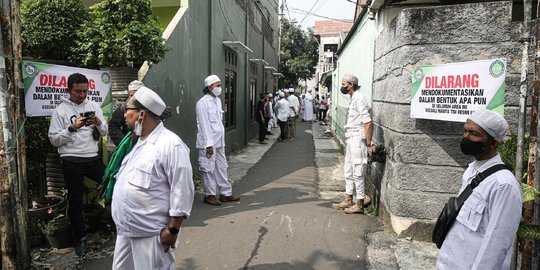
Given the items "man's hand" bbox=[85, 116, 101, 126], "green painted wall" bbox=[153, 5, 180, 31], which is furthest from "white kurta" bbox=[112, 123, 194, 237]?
"green painted wall" bbox=[153, 5, 180, 31]

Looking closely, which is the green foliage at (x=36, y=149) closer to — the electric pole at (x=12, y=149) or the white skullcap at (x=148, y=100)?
the electric pole at (x=12, y=149)

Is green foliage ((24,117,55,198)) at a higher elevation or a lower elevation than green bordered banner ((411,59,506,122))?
lower

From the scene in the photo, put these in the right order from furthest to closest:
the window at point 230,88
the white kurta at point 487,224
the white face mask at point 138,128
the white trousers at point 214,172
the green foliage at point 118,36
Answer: the window at point 230,88, the white trousers at point 214,172, the green foliage at point 118,36, the white face mask at point 138,128, the white kurta at point 487,224

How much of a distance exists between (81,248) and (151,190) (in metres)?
2.14

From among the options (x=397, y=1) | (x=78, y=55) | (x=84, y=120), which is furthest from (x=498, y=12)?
(x=78, y=55)

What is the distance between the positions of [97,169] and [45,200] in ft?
2.59

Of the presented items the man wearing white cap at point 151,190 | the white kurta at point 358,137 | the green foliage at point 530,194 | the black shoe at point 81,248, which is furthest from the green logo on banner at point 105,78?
the green foliage at point 530,194

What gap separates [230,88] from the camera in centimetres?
1138

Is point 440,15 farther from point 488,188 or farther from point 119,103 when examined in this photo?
point 119,103

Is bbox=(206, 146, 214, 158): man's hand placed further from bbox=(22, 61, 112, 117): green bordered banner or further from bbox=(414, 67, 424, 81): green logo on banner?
bbox=(414, 67, 424, 81): green logo on banner

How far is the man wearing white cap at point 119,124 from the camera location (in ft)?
15.4

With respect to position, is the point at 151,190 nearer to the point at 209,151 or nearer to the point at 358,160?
the point at 209,151

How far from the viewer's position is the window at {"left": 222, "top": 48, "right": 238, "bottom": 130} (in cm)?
1082

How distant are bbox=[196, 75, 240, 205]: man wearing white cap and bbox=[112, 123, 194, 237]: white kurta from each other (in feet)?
10.5
